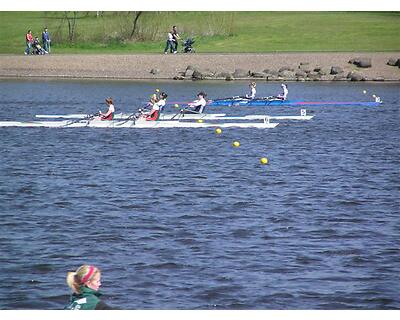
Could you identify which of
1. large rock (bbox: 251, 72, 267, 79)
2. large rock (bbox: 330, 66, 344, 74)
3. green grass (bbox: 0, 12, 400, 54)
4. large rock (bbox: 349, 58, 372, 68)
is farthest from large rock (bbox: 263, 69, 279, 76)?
green grass (bbox: 0, 12, 400, 54)

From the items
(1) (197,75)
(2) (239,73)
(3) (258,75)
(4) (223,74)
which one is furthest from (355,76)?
(1) (197,75)

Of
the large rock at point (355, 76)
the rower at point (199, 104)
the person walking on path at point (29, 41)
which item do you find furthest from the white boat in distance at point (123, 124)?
the person walking on path at point (29, 41)

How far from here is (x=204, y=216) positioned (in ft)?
69.9

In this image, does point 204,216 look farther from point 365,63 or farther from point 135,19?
point 135,19

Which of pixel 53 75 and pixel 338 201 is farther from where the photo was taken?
pixel 53 75

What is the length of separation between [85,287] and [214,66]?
186 ft

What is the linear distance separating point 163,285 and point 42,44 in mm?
59792

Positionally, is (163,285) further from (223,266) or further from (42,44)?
(42,44)

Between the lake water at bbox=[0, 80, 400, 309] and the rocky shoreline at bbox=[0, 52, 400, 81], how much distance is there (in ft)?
79.6

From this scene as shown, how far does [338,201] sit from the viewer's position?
76.6 feet

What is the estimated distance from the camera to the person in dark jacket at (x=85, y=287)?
33.7 ft
